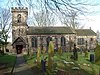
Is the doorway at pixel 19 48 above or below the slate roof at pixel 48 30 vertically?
below

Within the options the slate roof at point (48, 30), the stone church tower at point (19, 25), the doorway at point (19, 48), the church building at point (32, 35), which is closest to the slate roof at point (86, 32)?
the church building at point (32, 35)

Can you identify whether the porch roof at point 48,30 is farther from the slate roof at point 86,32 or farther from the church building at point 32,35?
the slate roof at point 86,32

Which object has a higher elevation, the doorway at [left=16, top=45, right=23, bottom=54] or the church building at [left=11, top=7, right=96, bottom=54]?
the church building at [left=11, top=7, right=96, bottom=54]

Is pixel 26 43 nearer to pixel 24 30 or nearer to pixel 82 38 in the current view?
pixel 24 30

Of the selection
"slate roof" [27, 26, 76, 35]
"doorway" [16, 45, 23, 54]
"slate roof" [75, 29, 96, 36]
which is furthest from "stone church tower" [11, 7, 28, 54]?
"slate roof" [75, 29, 96, 36]

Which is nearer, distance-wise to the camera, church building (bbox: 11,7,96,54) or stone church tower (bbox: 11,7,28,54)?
church building (bbox: 11,7,96,54)

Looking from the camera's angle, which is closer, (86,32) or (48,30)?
(48,30)

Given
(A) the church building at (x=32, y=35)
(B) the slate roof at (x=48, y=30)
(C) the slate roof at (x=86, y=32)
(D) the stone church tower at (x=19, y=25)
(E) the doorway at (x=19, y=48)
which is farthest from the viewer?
(C) the slate roof at (x=86, y=32)

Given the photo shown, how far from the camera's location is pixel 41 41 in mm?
63938

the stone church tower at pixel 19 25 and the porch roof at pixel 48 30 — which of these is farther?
the porch roof at pixel 48 30

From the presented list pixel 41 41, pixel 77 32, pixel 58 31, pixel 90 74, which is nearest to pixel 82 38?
pixel 77 32

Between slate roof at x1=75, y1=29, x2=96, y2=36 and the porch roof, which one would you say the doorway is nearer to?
the porch roof

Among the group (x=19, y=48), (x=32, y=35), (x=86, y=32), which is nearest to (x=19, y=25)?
(x=32, y=35)

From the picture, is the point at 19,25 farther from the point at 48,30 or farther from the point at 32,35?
the point at 48,30
